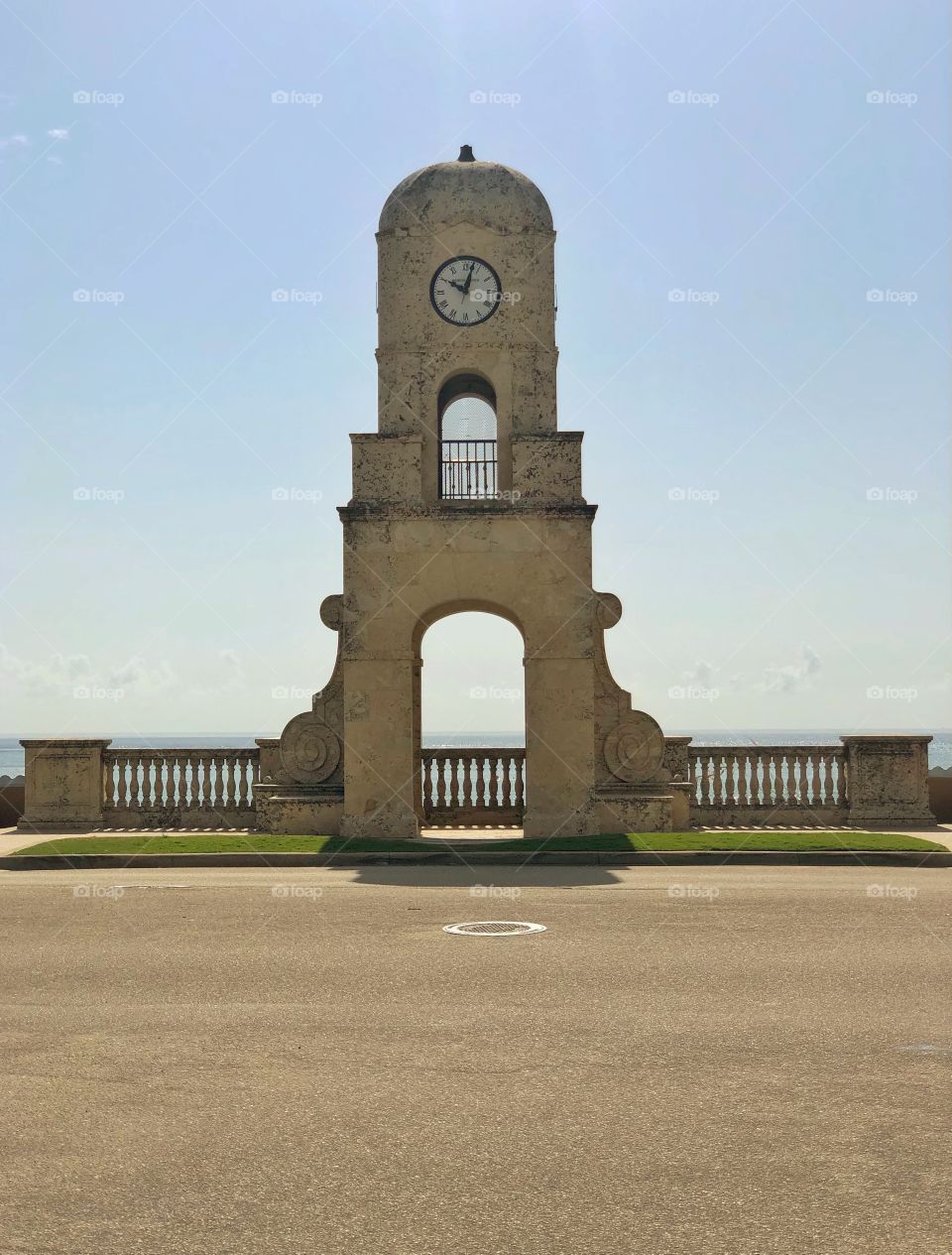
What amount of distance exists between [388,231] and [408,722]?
813cm

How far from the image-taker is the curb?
1797 cm

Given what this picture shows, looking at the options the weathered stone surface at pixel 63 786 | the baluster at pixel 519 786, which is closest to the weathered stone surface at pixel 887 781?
the baluster at pixel 519 786

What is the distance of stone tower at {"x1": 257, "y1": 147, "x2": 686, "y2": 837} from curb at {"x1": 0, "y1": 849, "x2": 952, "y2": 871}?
2.54m

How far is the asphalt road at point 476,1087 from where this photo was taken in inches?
195

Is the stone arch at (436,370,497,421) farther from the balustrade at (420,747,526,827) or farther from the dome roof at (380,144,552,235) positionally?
the balustrade at (420,747,526,827)

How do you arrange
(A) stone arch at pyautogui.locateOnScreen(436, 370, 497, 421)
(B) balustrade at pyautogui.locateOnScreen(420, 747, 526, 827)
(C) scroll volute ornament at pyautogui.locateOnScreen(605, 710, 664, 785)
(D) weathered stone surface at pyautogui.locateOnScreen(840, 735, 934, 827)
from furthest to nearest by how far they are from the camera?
(B) balustrade at pyautogui.locateOnScreen(420, 747, 526, 827)
(D) weathered stone surface at pyautogui.locateOnScreen(840, 735, 934, 827)
(A) stone arch at pyautogui.locateOnScreen(436, 370, 497, 421)
(C) scroll volute ornament at pyautogui.locateOnScreen(605, 710, 664, 785)

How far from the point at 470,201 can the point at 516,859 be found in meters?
10.8

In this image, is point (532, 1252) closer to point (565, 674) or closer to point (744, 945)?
point (744, 945)

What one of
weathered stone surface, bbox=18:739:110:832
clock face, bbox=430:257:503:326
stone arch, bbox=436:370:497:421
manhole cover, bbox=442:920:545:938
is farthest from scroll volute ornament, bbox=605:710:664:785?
manhole cover, bbox=442:920:545:938

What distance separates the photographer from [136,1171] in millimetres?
5461

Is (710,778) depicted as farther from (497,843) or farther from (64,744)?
(64,744)

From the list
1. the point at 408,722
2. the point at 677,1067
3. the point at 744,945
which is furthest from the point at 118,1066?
the point at 408,722

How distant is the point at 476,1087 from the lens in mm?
6652

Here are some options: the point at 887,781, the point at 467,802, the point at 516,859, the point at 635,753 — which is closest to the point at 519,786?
the point at 467,802
